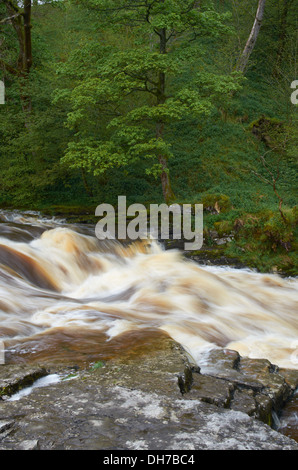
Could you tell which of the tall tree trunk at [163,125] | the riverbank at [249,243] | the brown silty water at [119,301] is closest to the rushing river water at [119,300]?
the brown silty water at [119,301]

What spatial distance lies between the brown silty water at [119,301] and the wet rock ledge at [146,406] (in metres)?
0.62

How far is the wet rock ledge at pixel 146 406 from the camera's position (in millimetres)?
2900

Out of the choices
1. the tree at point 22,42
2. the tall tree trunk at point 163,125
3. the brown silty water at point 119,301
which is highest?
the tree at point 22,42

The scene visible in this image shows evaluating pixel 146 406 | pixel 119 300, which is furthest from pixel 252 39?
pixel 146 406

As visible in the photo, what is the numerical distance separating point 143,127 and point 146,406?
1214cm

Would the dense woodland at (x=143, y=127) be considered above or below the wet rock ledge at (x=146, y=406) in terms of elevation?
above

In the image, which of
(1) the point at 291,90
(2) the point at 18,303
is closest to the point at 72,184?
(2) the point at 18,303

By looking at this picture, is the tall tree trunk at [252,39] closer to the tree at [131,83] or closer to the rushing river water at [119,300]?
the tree at [131,83]

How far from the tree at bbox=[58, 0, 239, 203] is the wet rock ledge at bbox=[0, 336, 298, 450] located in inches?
354

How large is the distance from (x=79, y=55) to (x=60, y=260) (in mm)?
Answer: 7766

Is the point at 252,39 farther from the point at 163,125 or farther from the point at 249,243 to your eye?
the point at 249,243

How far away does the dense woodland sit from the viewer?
1225 centimetres

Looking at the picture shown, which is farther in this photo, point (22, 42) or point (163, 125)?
point (22, 42)

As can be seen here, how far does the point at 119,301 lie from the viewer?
808cm
